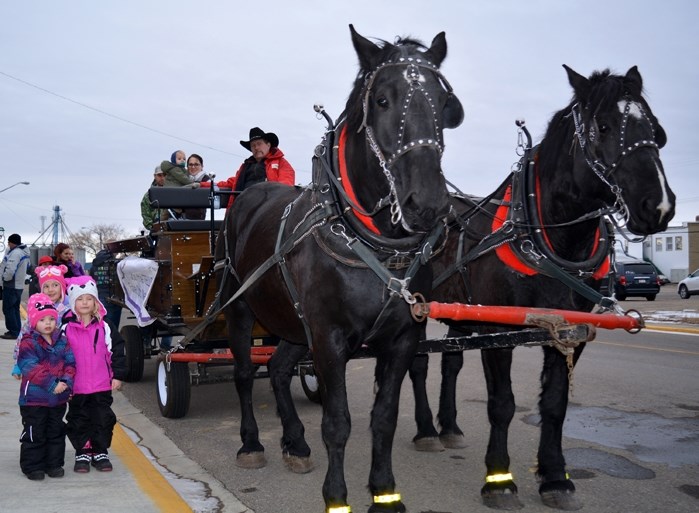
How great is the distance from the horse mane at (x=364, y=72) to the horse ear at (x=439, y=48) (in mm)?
58

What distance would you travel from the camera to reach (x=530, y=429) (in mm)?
6773

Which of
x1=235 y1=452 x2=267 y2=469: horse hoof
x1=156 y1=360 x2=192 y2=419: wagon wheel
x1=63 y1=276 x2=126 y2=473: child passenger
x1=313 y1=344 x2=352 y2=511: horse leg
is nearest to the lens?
x1=313 y1=344 x2=352 y2=511: horse leg

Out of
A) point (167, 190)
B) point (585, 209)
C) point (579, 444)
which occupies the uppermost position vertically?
point (167, 190)

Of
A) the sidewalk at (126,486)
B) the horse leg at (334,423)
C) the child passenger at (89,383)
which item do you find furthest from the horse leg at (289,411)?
the horse leg at (334,423)

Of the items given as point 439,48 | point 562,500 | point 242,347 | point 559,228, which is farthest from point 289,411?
point 439,48

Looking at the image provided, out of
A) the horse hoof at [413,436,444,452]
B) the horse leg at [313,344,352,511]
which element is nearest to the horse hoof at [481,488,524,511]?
the horse leg at [313,344,352,511]

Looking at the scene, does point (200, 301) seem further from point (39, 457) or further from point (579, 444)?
point (579, 444)

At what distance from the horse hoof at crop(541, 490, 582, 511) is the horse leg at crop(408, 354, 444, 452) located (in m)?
1.52

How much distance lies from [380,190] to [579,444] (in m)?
3.51

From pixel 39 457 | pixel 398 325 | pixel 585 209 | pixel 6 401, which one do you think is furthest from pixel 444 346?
pixel 6 401

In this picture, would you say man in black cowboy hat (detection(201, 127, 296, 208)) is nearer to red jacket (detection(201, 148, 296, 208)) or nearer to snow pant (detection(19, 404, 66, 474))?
red jacket (detection(201, 148, 296, 208))

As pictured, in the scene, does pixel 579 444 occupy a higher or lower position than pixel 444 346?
lower

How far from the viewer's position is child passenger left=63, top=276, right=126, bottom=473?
5379 mm

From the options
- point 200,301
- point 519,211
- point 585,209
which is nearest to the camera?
point 585,209
